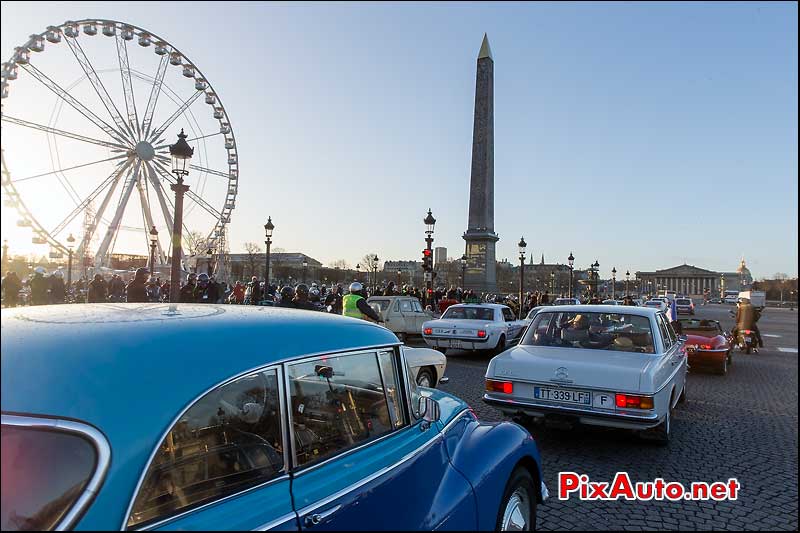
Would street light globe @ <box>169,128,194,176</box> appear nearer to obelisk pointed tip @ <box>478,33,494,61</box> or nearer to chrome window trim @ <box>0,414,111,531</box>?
chrome window trim @ <box>0,414,111,531</box>

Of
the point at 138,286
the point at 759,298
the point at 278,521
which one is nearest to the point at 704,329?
the point at 759,298

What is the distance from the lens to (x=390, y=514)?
2.07 meters

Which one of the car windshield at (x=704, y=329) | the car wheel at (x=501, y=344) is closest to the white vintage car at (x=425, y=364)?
the car wheel at (x=501, y=344)

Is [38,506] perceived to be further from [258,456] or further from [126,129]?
[126,129]

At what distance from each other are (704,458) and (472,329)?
7769 mm

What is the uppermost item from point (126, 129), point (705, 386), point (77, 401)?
point (126, 129)

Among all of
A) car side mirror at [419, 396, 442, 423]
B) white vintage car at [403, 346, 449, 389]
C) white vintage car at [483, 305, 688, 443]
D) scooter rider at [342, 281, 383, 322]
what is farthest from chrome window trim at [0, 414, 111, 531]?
scooter rider at [342, 281, 383, 322]

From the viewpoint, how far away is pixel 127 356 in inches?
60.9

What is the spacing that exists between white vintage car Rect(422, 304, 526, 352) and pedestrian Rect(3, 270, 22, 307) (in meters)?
11.7

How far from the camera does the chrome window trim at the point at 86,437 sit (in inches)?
51.0

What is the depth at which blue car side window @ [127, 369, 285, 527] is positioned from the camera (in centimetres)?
171

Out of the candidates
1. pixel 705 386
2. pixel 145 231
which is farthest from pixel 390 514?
pixel 145 231

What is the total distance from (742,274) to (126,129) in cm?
3033

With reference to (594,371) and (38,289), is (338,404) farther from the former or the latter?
(594,371)
